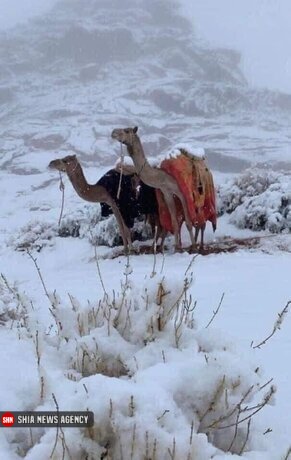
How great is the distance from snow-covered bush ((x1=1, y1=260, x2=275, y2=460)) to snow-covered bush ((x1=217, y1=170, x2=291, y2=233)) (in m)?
6.92

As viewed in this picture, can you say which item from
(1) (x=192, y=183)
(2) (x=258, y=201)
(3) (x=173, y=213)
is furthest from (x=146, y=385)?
(2) (x=258, y=201)

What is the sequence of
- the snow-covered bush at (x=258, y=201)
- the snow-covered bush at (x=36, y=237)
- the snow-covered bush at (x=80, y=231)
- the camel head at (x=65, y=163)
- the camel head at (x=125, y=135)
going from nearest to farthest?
the camel head at (x=125, y=135), the camel head at (x=65, y=163), the snow-covered bush at (x=258, y=201), the snow-covered bush at (x=80, y=231), the snow-covered bush at (x=36, y=237)

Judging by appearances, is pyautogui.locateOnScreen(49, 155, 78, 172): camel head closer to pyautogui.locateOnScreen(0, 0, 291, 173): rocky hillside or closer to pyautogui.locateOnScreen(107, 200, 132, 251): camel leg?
pyautogui.locateOnScreen(107, 200, 132, 251): camel leg

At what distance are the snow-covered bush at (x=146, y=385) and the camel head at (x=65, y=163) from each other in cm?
576

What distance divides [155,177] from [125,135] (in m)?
0.81

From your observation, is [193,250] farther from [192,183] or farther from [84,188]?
[84,188]

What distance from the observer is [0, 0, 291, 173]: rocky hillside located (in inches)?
2336

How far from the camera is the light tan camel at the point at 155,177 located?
7980 millimetres

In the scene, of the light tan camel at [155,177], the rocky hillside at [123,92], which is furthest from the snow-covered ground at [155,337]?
the rocky hillside at [123,92]

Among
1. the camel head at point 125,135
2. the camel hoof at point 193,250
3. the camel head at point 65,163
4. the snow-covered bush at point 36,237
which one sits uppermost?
the camel head at point 125,135

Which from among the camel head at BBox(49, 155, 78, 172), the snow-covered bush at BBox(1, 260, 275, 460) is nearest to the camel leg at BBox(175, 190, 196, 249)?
the camel head at BBox(49, 155, 78, 172)

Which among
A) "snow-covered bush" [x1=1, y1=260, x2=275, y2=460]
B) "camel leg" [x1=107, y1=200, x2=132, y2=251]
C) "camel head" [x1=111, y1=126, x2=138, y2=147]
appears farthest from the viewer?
"camel leg" [x1=107, y1=200, x2=132, y2=251]

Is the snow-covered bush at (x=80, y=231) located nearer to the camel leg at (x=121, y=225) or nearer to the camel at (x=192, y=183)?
the camel leg at (x=121, y=225)

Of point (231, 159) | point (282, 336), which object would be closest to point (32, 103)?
point (231, 159)
